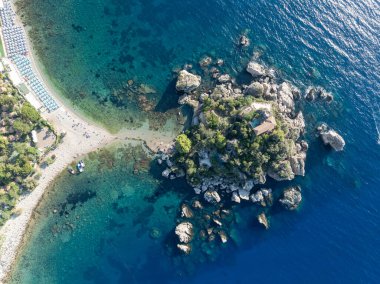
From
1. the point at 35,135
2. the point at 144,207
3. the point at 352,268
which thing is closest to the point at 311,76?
the point at 352,268

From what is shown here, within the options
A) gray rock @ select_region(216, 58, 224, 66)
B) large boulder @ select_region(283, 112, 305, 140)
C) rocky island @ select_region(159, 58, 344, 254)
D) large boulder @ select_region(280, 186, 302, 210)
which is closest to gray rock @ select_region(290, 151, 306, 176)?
rocky island @ select_region(159, 58, 344, 254)

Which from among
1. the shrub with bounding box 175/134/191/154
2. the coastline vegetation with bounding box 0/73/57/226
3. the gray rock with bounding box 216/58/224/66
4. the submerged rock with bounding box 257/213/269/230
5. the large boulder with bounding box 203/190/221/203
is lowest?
the coastline vegetation with bounding box 0/73/57/226

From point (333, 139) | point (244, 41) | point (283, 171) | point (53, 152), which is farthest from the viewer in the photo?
point (244, 41)

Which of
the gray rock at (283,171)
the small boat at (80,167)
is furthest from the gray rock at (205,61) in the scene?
the small boat at (80,167)

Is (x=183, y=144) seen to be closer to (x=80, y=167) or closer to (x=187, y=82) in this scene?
(x=187, y=82)

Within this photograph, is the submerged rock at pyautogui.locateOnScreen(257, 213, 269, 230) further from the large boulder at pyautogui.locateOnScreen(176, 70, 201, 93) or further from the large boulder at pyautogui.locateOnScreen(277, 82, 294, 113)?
the large boulder at pyautogui.locateOnScreen(176, 70, 201, 93)

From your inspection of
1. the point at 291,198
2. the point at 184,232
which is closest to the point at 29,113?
the point at 184,232
